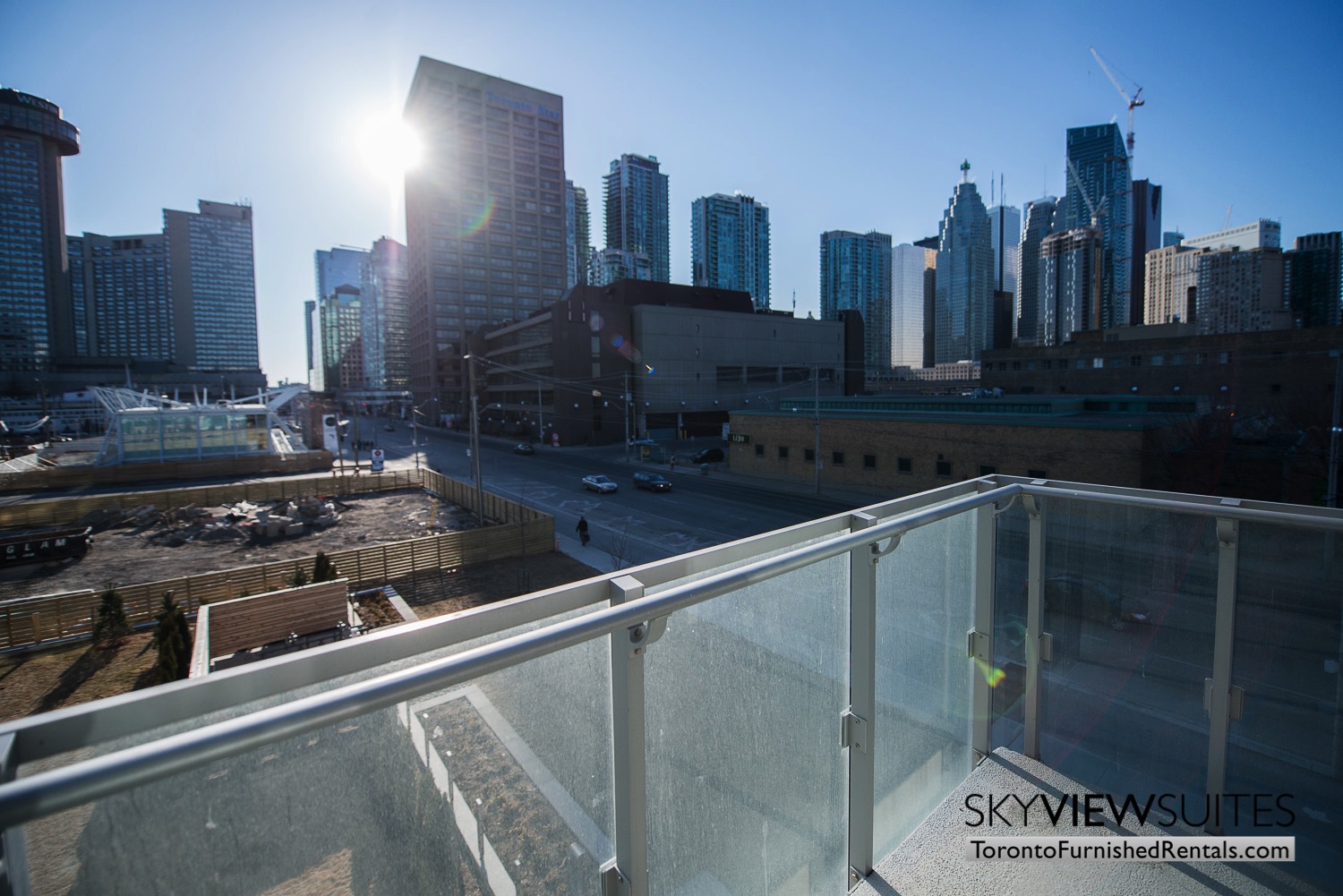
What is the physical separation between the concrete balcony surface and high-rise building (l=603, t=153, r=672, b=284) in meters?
172

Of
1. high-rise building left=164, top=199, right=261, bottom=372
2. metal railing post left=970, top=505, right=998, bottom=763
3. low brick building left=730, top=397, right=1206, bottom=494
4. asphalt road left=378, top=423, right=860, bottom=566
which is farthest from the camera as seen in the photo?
high-rise building left=164, top=199, right=261, bottom=372

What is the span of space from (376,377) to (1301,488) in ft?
672

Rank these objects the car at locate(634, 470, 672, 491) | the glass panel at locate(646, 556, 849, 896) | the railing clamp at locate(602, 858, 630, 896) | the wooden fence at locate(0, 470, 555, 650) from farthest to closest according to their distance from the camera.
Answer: the car at locate(634, 470, 672, 491) < the wooden fence at locate(0, 470, 555, 650) < the glass panel at locate(646, 556, 849, 896) < the railing clamp at locate(602, 858, 630, 896)

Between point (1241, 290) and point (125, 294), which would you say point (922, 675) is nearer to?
point (1241, 290)

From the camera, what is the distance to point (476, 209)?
105 metres

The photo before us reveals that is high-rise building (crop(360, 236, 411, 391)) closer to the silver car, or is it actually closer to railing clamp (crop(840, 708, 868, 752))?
the silver car

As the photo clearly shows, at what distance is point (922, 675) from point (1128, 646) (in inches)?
50.2

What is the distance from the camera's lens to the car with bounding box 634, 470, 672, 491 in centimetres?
3350

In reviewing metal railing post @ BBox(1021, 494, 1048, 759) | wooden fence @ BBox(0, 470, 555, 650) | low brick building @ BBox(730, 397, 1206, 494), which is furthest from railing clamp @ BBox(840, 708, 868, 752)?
low brick building @ BBox(730, 397, 1206, 494)

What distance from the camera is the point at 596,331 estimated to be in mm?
62125

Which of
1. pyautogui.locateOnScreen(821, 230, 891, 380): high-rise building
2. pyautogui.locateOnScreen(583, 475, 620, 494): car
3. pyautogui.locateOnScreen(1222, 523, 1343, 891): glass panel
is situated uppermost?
pyautogui.locateOnScreen(821, 230, 891, 380): high-rise building

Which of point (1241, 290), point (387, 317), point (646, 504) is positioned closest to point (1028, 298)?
point (1241, 290)

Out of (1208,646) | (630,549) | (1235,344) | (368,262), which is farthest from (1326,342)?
(368,262)

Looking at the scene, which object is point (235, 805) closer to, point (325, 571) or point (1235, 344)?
point (325, 571)
